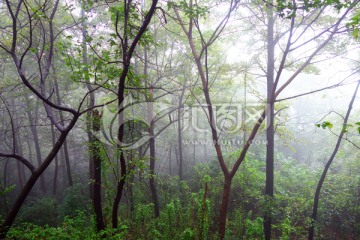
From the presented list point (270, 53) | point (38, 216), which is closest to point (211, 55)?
point (270, 53)

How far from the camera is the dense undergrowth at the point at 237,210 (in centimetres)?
616

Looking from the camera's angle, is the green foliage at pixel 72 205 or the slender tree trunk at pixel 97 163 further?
the green foliage at pixel 72 205

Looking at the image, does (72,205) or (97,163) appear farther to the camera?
(72,205)

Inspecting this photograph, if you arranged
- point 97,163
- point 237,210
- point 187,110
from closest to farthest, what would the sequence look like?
point 97,163
point 237,210
point 187,110

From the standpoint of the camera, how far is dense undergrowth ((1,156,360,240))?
6156mm

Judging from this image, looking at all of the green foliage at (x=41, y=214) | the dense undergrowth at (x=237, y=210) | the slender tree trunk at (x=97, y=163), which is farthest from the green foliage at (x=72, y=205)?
the slender tree trunk at (x=97, y=163)

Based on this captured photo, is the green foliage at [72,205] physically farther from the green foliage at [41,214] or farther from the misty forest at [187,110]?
the green foliage at [41,214]

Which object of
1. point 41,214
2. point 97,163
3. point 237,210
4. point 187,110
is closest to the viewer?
point 97,163

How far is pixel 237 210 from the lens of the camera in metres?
7.76

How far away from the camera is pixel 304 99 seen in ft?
97.0

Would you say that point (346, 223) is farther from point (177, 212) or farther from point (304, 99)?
point (304, 99)

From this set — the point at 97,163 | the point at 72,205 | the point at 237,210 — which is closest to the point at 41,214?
the point at 72,205

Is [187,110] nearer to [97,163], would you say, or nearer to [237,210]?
[237,210]

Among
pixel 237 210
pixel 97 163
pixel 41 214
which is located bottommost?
pixel 41 214
